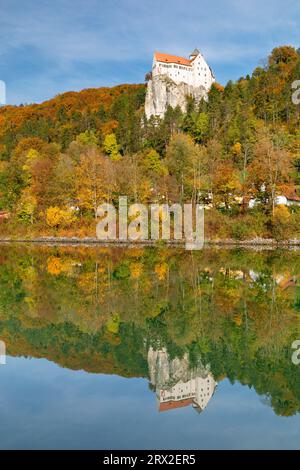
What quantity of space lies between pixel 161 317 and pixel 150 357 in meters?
3.47

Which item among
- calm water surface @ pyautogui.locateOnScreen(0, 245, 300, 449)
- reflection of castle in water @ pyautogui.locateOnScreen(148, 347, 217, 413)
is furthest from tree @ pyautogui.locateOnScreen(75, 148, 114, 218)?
reflection of castle in water @ pyautogui.locateOnScreen(148, 347, 217, 413)

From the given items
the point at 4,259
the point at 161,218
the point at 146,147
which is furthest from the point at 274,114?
the point at 4,259

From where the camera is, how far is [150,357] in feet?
30.1

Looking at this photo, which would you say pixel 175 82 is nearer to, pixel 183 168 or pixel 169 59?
pixel 169 59

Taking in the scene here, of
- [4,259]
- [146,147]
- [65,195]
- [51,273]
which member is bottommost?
[51,273]

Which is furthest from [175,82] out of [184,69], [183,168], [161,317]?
[161,317]

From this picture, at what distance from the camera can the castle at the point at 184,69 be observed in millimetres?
75688

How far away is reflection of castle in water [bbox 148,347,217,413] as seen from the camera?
23.7 ft

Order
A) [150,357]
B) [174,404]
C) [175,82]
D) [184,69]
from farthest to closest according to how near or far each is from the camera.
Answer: [184,69]
[175,82]
[150,357]
[174,404]

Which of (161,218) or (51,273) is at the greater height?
(161,218)

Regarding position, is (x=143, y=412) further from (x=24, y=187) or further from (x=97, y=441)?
(x=24, y=187)

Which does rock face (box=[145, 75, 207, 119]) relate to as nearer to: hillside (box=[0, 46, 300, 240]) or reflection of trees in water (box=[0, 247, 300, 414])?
hillside (box=[0, 46, 300, 240])

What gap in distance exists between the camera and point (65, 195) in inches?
1693

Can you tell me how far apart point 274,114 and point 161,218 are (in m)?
25.9
